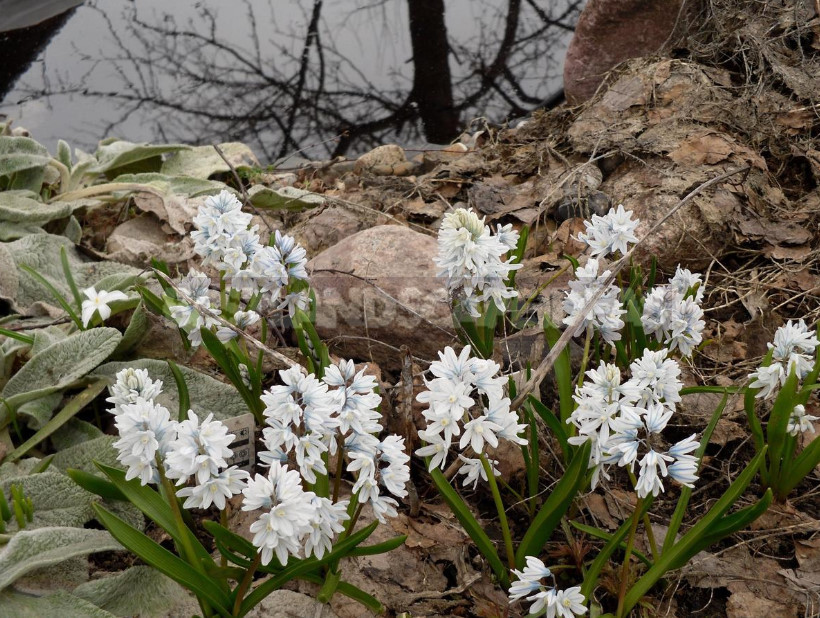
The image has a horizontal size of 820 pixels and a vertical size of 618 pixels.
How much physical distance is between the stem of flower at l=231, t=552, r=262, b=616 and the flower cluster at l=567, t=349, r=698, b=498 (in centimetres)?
67

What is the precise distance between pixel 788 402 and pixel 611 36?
339 cm

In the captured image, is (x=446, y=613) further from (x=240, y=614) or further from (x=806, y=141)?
(x=806, y=141)

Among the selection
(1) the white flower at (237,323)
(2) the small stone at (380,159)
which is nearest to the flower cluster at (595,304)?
(1) the white flower at (237,323)

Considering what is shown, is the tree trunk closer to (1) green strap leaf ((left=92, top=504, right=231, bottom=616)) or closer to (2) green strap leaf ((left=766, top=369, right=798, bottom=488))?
(2) green strap leaf ((left=766, top=369, right=798, bottom=488))

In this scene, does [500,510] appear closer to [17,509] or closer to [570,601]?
[570,601]

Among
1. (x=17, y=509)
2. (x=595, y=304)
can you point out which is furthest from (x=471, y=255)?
(x=17, y=509)

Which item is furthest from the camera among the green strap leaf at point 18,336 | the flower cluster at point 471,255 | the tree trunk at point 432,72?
the tree trunk at point 432,72

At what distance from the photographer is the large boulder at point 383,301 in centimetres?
254

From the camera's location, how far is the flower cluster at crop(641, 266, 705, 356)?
2.06 m

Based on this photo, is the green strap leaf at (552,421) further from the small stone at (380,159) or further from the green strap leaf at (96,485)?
the small stone at (380,159)

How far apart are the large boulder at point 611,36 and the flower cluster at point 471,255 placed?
2894 millimetres

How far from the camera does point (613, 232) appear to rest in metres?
2.04

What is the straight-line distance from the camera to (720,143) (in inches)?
131

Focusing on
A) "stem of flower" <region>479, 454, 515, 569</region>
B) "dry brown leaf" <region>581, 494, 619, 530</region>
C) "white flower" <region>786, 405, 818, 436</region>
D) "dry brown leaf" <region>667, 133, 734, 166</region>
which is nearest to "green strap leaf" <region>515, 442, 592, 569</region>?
"stem of flower" <region>479, 454, 515, 569</region>
